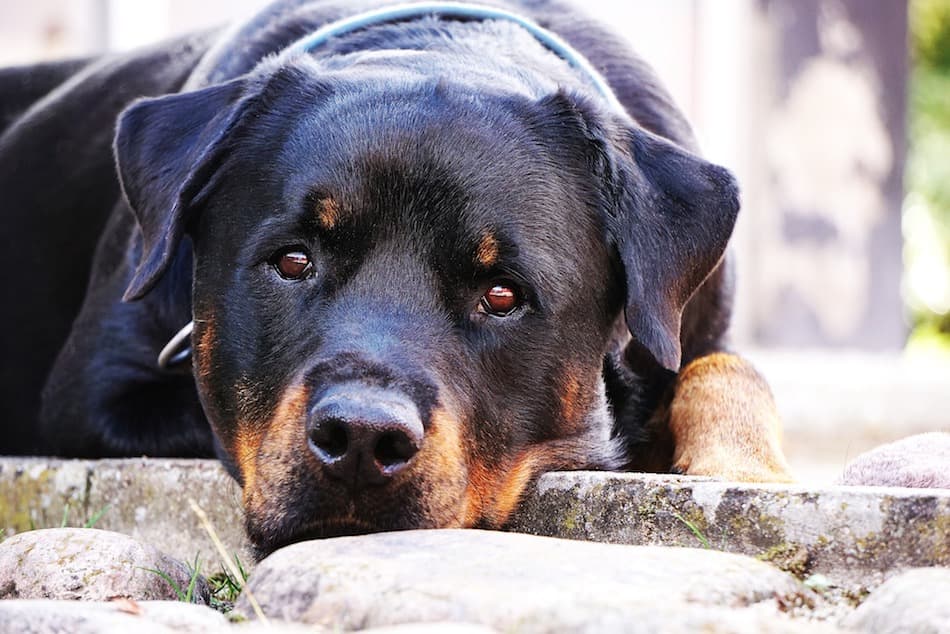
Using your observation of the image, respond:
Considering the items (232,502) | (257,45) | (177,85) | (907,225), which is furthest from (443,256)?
(907,225)

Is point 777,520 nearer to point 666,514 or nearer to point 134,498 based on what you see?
point 666,514

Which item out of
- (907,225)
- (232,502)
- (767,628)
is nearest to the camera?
(767,628)

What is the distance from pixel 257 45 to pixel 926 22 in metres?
15.6

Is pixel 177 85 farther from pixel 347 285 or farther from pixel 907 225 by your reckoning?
pixel 907 225

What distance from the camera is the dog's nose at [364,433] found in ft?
7.80

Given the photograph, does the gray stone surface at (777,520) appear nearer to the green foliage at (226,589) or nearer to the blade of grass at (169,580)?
the green foliage at (226,589)

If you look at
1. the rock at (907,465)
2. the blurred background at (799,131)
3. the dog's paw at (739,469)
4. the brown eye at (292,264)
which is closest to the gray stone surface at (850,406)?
the blurred background at (799,131)

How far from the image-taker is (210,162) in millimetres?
3115

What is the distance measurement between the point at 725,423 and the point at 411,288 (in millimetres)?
1010

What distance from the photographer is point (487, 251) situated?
2.86 meters

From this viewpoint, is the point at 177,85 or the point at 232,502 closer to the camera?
the point at 232,502

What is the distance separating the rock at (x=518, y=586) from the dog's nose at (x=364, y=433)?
14 cm

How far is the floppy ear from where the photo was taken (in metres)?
3.01

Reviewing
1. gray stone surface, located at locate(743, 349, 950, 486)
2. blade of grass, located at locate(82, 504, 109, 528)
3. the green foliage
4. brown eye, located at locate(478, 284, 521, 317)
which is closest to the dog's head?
brown eye, located at locate(478, 284, 521, 317)
